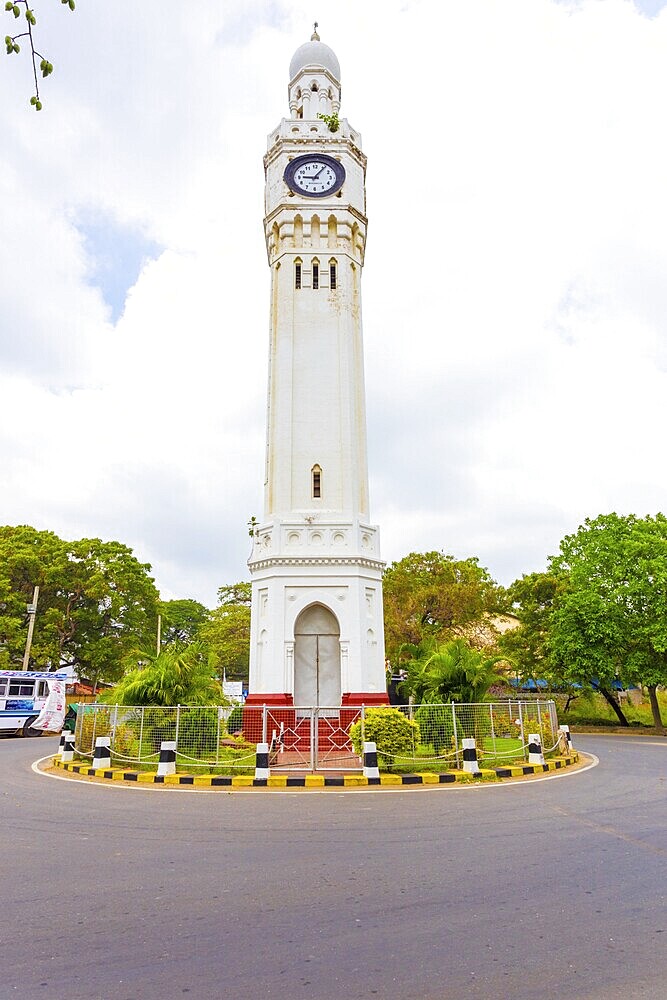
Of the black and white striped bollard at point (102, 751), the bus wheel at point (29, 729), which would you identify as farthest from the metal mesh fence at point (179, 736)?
the bus wheel at point (29, 729)

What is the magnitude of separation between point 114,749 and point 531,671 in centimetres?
2198

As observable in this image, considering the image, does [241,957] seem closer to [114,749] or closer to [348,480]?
[114,749]

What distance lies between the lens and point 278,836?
314 inches

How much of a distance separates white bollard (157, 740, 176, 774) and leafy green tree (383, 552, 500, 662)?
21.1m

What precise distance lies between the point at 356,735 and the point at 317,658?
6353mm

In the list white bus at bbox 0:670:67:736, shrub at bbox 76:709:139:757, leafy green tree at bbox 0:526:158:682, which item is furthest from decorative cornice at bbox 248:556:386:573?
leafy green tree at bbox 0:526:158:682

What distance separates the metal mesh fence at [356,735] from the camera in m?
13.8

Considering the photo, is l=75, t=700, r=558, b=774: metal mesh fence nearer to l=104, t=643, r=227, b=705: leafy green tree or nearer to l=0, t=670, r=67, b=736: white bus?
l=104, t=643, r=227, b=705: leafy green tree

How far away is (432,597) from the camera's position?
34.9 m

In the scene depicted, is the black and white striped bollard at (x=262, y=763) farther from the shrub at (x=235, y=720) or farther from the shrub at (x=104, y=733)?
the shrub at (x=104, y=733)

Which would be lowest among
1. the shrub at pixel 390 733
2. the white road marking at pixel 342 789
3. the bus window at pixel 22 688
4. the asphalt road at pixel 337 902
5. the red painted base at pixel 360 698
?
the asphalt road at pixel 337 902

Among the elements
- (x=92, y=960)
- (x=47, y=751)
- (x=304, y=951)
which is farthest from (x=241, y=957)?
(x=47, y=751)

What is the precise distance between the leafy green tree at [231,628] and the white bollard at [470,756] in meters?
33.7

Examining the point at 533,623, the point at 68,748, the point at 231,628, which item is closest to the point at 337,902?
the point at 68,748
